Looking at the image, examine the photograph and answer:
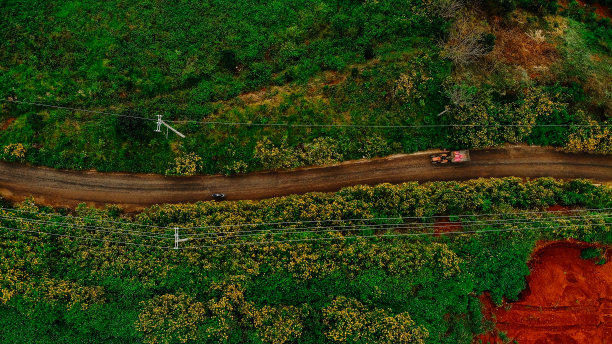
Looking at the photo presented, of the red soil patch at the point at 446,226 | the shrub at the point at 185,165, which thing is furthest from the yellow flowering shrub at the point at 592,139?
the shrub at the point at 185,165

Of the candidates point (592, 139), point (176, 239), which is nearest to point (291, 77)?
point (176, 239)

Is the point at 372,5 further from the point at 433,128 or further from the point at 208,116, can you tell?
the point at 208,116

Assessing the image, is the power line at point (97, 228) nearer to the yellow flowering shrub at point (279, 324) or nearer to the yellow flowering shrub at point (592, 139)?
the yellow flowering shrub at point (279, 324)

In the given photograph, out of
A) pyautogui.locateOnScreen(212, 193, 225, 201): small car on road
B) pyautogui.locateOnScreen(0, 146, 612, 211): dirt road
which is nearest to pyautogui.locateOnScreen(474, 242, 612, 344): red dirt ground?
pyautogui.locateOnScreen(0, 146, 612, 211): dirt road

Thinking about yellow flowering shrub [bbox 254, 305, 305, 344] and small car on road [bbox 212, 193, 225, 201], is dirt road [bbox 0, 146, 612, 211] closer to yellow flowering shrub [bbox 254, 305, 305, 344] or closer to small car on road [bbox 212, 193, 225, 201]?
small car on road [bbox 212, 193, 225, 201]

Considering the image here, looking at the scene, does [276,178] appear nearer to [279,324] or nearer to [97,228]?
[279,324]

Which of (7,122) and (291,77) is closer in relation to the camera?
(7,122)
